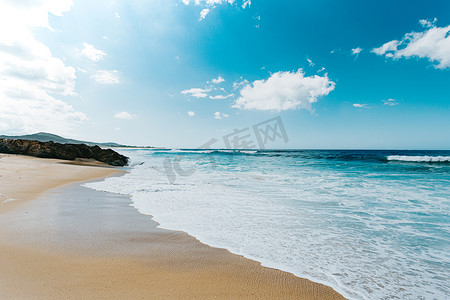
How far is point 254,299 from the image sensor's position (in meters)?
2.03

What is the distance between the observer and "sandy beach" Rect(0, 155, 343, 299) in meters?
2.05


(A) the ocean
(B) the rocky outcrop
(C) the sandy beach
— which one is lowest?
(A) the ocean

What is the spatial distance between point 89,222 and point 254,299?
3.63m

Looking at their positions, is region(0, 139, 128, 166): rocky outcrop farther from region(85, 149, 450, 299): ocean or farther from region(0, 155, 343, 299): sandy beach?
region(0, 155, 343, 299): sandy beach

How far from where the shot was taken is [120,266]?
2529mm

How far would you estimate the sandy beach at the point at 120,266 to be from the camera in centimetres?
205

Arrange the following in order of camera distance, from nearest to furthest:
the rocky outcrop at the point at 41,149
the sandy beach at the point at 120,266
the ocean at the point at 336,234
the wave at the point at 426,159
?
the sandy beach at the point at 120,266 → the ocean at the point at 336,234 → the rocky outcrop at the point at 41,149 → the wave at the point at 426,159

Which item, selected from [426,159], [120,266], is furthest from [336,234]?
[426,159]

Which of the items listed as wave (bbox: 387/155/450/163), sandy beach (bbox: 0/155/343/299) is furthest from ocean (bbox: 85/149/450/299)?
wave (bbox: 387/155/450/163)

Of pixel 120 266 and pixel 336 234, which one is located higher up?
pixel 120 266

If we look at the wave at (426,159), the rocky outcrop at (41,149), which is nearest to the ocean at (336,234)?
the rocky outcrop at (41,149)

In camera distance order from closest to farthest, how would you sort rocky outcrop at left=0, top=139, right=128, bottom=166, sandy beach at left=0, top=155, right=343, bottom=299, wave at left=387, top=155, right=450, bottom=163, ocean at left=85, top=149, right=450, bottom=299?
sandy beach at left=0, top=155, right=343, bottom=299 < ocean at left=85, top=149, right=450, bottom=299 < rocky outcrop at left=0, top=139, right=128, bottom=166 < wave at left=387, top=155, right=450, bottom=163

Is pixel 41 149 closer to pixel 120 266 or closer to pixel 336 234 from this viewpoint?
pixel 120 266

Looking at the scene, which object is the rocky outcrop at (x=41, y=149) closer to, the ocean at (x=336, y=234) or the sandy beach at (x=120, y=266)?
the ocean at (x=336, y=234)
